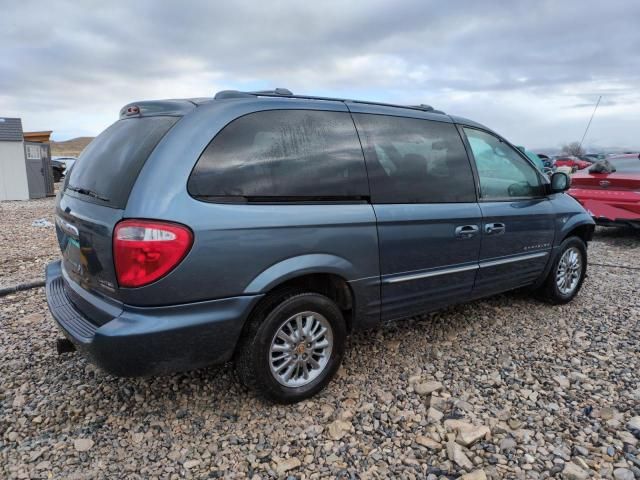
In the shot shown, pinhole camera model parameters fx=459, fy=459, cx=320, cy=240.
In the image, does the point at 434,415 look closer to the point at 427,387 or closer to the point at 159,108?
the point at 427,387

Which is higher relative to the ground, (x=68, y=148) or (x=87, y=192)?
(x=68, y=148)

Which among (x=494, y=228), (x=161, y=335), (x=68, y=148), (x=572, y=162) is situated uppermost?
(x=68, y=148)

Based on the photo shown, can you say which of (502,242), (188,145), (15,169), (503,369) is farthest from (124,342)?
(15,169)

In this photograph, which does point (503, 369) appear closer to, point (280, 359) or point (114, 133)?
point (280, 359)

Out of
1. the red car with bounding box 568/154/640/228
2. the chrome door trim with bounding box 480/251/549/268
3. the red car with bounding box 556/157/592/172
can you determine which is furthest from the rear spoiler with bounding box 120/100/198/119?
the red car with bounding box 556/157/592/172

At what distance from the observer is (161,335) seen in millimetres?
2203

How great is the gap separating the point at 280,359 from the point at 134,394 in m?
0.98

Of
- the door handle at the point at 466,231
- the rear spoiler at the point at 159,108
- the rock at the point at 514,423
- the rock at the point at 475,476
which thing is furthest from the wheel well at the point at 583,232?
the rear spoiler at the point at 159,108

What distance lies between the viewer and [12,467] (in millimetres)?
2240

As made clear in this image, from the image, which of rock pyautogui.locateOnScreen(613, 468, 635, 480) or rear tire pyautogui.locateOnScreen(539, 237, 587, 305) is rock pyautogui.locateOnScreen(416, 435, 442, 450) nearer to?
rock pyautogui.locateOnScreen(613, 468, 635, 480)

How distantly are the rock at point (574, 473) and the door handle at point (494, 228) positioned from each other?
1.71 m

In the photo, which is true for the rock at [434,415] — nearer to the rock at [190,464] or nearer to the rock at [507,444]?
the rock at [507,444]

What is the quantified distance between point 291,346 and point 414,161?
1.50 m

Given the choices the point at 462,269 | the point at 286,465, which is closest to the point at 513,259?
the point at 462,269
